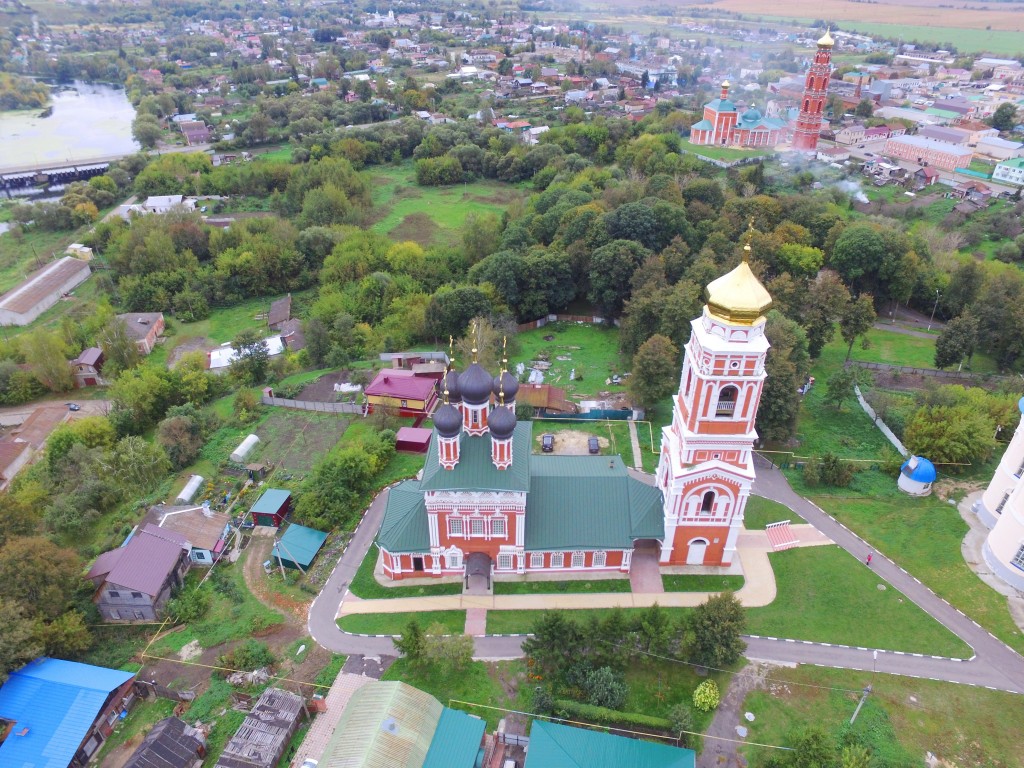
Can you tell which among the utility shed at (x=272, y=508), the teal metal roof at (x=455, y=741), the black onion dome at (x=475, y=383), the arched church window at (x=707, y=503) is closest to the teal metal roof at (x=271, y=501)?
the utility shed at (x=272, y=508)

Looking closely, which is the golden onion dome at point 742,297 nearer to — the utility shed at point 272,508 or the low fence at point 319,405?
the utility shed at point 272,508

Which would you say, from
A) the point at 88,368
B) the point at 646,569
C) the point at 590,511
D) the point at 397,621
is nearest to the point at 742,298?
the point at 590,511

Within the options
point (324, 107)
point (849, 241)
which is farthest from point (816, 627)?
point (324, 107)

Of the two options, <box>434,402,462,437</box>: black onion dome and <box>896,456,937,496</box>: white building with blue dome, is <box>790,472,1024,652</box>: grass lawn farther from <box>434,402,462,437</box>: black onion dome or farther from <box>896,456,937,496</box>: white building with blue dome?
<box>434,402,462,437</box>: black onion dome

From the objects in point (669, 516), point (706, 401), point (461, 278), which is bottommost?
point (461, 278)

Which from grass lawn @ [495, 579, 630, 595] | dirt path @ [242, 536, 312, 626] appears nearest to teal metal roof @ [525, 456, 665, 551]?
grass lawn @ [495, 579, 630, 595]

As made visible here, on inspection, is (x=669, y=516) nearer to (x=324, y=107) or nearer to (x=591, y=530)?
(x=591, y=530)
